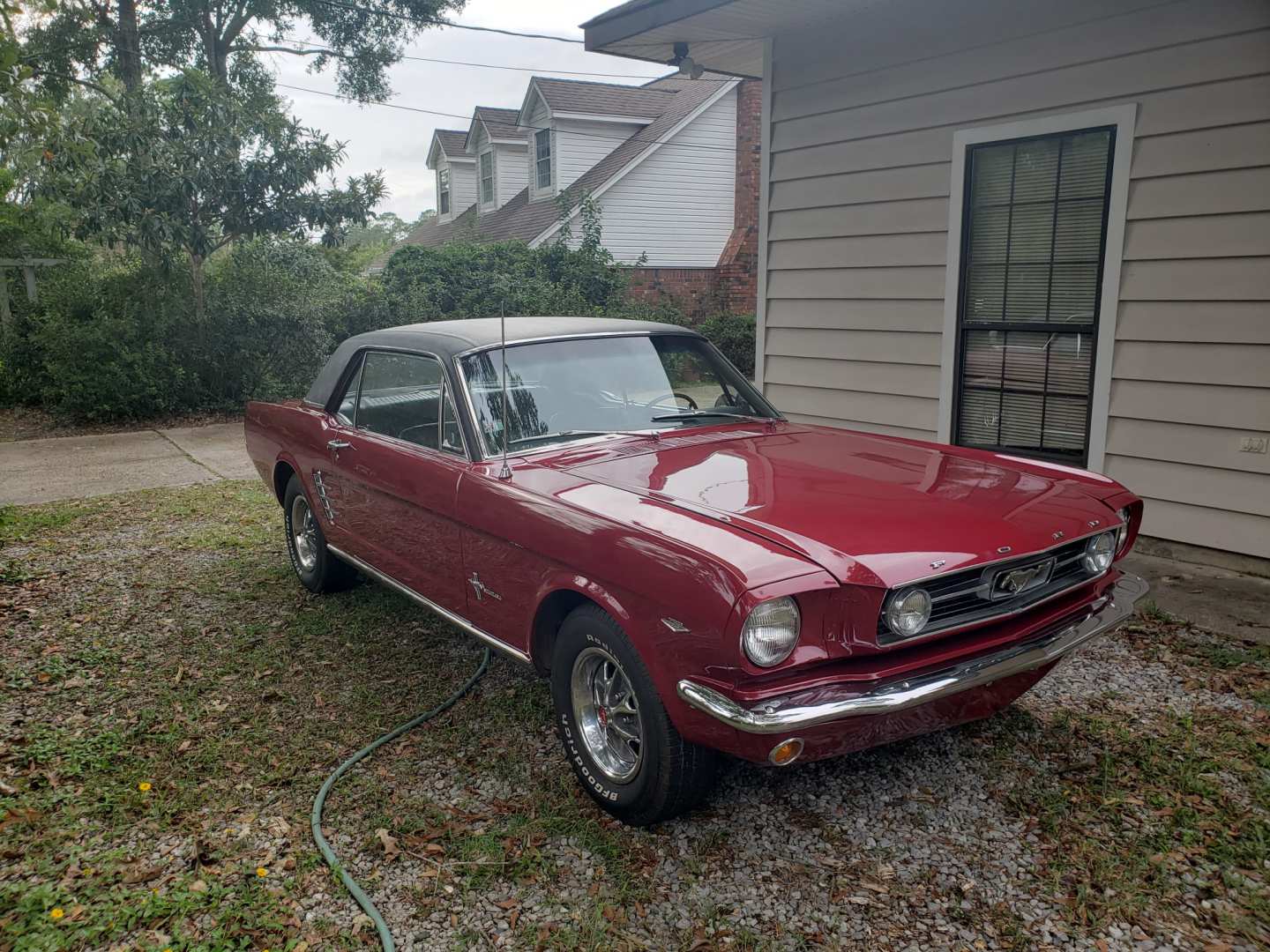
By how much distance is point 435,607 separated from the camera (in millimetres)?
3900

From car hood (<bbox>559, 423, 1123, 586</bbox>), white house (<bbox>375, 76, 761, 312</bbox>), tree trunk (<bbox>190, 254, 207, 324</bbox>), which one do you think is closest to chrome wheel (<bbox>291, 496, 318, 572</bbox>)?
car hood (<bbox>559, 423, 1123, 586</bbox>)

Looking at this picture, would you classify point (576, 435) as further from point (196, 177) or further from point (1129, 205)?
point (196, 177)

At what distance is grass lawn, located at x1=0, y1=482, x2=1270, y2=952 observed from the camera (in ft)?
8.57

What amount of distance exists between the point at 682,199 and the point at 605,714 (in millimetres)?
18240

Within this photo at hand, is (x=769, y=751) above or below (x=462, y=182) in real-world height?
below

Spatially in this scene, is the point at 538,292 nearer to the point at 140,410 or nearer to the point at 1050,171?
the point at 140,410

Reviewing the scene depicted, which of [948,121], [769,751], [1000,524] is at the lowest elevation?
[769,751]

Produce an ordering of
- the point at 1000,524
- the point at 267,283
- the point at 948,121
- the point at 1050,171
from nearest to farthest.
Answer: the point at 1000,524, the point at 1050,171, the point at 948,121, the point at 267,283

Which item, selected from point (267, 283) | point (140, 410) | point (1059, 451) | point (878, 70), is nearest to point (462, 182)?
point (267, 283)

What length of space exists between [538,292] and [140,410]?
255 inches

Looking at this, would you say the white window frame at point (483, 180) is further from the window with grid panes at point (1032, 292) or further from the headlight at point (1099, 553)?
the headlight at point (1099, 553)

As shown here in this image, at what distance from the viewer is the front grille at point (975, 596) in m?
2.67

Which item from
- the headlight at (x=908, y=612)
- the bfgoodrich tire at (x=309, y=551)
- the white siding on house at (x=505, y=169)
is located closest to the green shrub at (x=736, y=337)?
the white siding on house at (x=505, y=169)

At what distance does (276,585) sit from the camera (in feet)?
18.4
